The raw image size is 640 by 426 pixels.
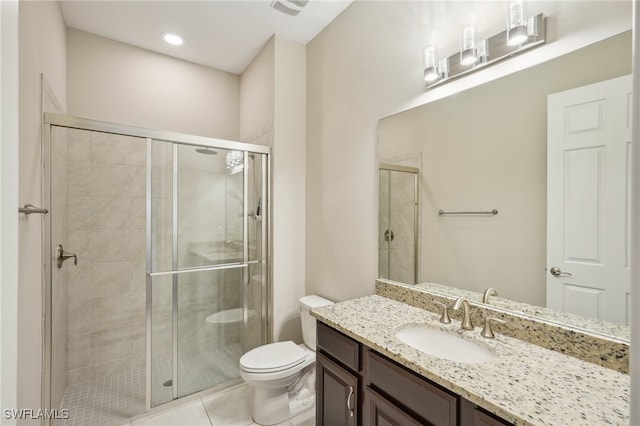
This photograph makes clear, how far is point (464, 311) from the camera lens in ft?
4.28

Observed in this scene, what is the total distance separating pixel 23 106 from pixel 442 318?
209 cm

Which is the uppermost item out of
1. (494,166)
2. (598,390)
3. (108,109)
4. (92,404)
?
(108,109)

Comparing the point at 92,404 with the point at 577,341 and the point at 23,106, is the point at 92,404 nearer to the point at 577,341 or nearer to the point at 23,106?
the point at 23,106


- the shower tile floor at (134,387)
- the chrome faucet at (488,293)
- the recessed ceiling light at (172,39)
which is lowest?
the shower tile floor at (134,387)

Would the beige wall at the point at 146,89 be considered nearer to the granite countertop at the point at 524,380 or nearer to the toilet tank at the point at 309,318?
the toilet tank at the point at 309,318

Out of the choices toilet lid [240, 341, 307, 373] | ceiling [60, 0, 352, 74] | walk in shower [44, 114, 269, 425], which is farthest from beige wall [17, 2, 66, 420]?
toilet lid [240, 341, 307, 373]

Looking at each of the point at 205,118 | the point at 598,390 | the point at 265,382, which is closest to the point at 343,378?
the point at 265,382

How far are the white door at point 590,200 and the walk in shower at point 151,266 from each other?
1932 millimetres

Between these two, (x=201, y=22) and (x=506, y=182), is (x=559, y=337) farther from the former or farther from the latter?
(x=201, y=22)

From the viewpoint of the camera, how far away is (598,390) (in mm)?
857

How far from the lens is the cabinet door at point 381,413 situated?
41.7 inches

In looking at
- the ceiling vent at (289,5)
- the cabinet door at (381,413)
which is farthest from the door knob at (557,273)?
the ceiling vent at (289,5)

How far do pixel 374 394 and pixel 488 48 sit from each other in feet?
5.15

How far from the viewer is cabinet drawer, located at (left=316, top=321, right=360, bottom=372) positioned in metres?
1.30
